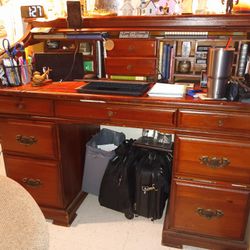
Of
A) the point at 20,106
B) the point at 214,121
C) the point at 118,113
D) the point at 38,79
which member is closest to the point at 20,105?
the point at 20,106

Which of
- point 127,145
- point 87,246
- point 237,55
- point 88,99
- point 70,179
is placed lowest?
point 87,246

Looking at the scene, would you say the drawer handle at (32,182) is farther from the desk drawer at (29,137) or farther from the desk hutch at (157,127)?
the desk drawer at (29,137)

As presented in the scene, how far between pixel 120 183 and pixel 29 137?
0.62 m

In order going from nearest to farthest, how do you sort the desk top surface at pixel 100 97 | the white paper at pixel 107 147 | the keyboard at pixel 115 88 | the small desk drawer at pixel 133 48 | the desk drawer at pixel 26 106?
the desk top surface at pixel 100 97, the keyboard at pixel 115 88, the desk drawer at pixel 26 106, the small desk drawer at pixel 133 48, the white paper at pixel 107 147

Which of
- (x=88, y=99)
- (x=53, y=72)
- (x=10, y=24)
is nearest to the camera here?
(x=88, y=99)

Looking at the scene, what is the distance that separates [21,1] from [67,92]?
101cm

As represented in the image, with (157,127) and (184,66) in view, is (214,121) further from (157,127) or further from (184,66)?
(184,66)

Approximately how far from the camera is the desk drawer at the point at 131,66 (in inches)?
59.1

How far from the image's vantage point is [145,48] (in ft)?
4.86

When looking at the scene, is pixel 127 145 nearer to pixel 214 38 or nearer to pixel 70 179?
pixel 70 179

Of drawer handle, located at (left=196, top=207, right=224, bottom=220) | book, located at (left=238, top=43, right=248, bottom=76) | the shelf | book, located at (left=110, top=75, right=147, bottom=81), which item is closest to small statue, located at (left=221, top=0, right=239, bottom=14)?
the shelf

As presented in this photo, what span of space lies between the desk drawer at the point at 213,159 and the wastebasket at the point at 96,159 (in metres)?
0.58

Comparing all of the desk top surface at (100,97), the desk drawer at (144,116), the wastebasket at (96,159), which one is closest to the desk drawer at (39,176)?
the wastebasket at (96,159)

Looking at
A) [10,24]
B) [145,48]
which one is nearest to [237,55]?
[145,48]
